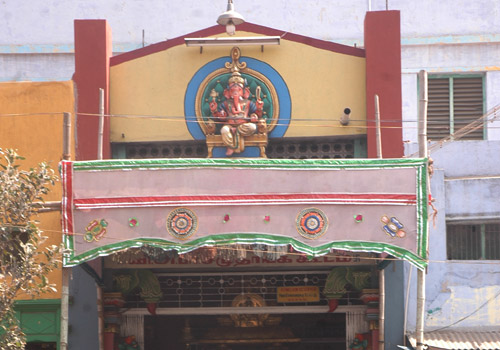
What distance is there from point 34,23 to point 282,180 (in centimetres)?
1091

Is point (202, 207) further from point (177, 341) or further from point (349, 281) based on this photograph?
point (177, 341)

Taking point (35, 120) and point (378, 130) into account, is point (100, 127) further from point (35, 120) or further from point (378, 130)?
point (378, 130)

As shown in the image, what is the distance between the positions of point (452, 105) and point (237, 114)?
19.0 feet

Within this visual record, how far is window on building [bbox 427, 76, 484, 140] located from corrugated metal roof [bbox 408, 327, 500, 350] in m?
4.85

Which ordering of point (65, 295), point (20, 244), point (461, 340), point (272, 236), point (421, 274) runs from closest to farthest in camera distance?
point (20, 244) → point (421, 274) → point (65, 295) → point (272, 236) → point (461, 340)

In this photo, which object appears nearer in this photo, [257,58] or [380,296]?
[380,296]

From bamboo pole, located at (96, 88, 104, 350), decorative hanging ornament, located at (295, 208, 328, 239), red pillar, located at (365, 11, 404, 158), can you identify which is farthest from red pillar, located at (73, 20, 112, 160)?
red pillar, located at (365, 11, 404, 158)

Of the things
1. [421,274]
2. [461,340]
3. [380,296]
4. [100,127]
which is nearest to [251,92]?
[100,127]

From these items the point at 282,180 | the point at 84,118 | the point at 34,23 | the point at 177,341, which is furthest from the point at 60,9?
the point at 282,180

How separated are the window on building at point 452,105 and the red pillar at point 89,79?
23.5ft

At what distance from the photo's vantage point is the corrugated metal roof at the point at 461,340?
61.3 feet

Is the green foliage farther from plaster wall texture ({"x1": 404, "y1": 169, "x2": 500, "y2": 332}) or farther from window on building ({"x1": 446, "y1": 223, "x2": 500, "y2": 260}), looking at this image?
window on building ({"x1": 446, "y1": 223, "x2": 500, "y2": 260})

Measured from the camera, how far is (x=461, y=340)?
62.2 feet

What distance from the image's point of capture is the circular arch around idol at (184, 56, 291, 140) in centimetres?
1931
